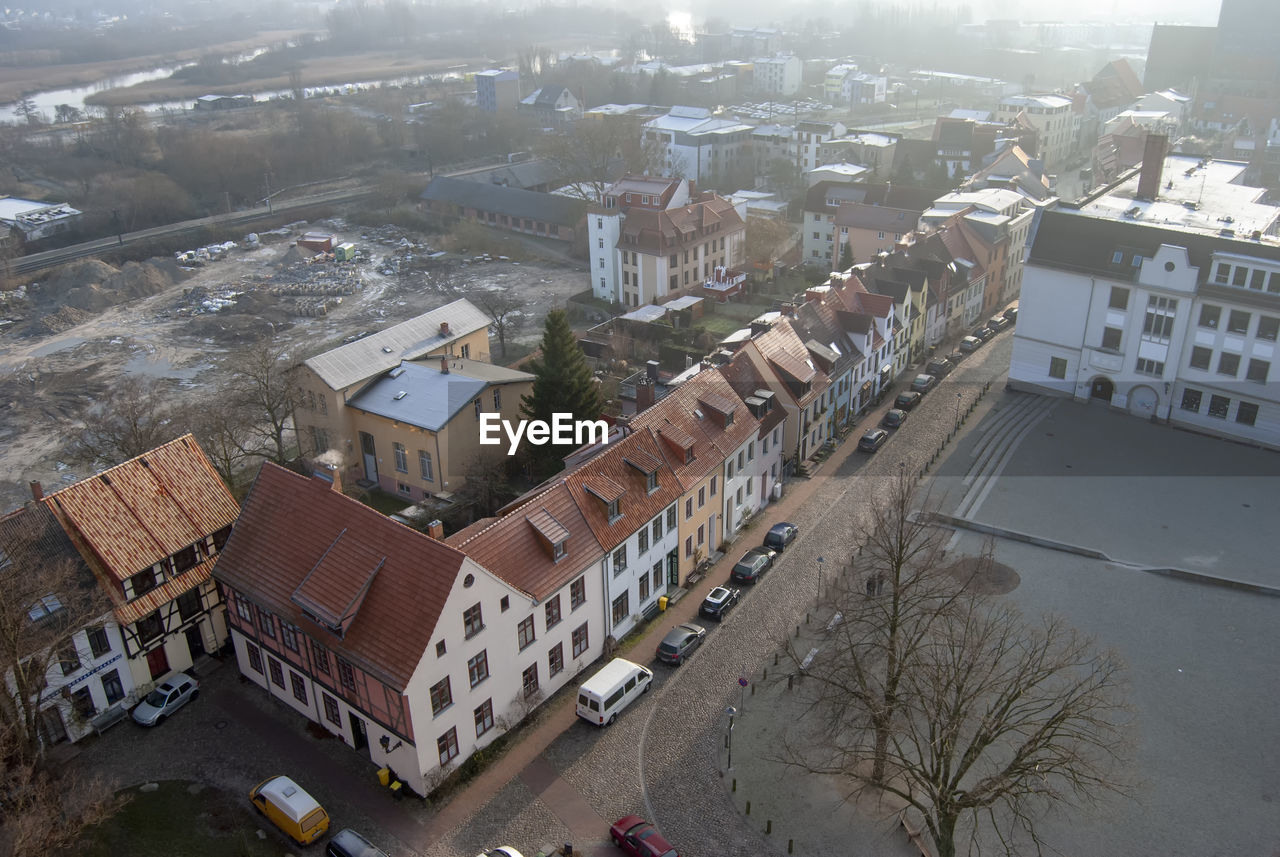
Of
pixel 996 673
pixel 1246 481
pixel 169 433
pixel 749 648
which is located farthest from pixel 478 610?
pixel 1246 481

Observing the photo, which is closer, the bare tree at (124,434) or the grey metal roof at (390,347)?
the bare tree at (124,434)

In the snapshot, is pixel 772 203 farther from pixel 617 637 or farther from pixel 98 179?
pixel 98 179

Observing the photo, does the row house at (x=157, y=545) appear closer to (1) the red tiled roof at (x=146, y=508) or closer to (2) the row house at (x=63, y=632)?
(1) the red tiled roof at (x=146, y=508)

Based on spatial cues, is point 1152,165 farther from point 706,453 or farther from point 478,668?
point 478,668

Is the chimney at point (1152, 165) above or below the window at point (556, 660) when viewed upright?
above

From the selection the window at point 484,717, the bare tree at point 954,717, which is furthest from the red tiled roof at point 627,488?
the bare tree at point 954,717

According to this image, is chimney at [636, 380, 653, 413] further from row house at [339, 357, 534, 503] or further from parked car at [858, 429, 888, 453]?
parked car at [858, 429, 888, 453]
